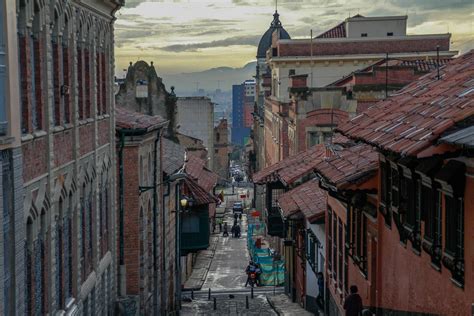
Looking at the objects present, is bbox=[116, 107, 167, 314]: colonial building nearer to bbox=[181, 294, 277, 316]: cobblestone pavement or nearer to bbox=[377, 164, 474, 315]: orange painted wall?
bbox=[181, 294, 277, 316]: cobblestone pavement

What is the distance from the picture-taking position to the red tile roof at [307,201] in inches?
1081

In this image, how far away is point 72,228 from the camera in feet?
65.5

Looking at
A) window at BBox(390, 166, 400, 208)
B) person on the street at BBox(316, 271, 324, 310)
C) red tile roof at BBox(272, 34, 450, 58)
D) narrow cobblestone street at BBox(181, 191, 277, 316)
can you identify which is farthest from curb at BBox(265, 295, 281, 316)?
red tile roof at BBox(272, 34, 450, 58)

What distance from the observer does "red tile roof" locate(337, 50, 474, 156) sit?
10164mm

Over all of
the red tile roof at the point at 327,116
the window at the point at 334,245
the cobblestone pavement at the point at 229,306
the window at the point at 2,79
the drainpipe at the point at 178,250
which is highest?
the window at the point at 2,79

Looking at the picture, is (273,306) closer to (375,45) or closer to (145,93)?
(145,93)

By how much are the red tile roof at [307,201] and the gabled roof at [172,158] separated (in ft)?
17.8

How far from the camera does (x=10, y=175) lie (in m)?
13.9

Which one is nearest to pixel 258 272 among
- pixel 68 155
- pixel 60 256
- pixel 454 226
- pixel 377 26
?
pixel 68 155

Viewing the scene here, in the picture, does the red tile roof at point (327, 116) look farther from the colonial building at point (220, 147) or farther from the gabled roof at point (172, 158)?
the colonial building at point (220, 147)

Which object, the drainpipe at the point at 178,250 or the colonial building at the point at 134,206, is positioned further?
the drainpipe at the point at 178,250

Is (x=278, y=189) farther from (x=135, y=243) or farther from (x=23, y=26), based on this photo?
(x=23, y=26)

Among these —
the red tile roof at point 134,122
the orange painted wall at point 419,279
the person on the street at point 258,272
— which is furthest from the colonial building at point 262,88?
the orange painted wall at point 419,279

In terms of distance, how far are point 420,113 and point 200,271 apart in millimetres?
40213
